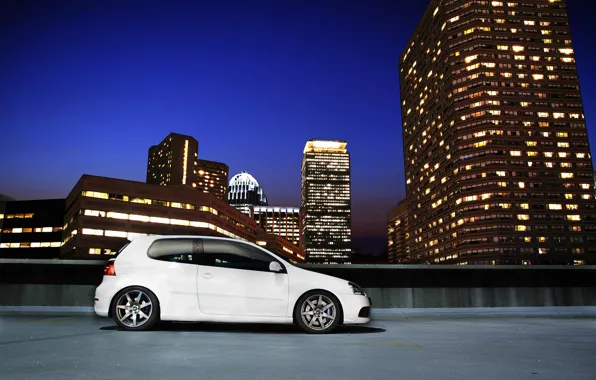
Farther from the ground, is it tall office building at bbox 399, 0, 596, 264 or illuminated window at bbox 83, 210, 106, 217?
tall office building at bbox 399, 0, 596, 264

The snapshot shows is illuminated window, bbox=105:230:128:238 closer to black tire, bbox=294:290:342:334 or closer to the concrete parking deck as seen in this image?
the concrete parking deck

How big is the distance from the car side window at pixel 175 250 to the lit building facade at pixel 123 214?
95.9 m

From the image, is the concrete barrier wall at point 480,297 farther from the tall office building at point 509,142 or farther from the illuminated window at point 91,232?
the tall office building at point 509,142

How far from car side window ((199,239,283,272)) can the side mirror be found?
13cm

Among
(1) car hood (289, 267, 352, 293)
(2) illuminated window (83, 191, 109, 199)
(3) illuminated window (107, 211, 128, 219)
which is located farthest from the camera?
(3) illuminated window (107, 211, 128, 219)

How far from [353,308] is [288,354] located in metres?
2.66

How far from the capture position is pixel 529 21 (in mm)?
173000

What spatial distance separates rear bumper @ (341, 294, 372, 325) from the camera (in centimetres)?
775

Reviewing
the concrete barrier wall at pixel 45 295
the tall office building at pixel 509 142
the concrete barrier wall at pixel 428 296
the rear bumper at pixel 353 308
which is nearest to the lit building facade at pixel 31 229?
the tall office building at pixel 509 142

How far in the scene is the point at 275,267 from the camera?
25.1 ft

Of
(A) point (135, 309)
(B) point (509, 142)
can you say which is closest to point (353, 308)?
(A) point (135, 309)

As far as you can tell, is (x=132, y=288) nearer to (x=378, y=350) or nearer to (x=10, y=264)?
(x=378, y=350)

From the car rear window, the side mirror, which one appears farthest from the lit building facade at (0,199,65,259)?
the side mirror

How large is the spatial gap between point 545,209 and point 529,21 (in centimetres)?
7199
